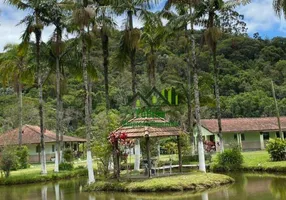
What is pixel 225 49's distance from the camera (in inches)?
2749

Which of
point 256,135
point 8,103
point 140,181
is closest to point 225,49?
point 256,135

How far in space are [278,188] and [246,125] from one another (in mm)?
26701

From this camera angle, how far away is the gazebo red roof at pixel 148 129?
20.5m

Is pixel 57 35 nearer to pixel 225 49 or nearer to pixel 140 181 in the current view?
pixel 140 181

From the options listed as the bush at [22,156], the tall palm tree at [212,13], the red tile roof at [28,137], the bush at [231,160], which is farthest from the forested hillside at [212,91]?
the bush at [231,160]

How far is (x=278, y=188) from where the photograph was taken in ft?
55.3

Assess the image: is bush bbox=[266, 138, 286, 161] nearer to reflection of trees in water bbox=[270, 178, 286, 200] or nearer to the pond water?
the pond water

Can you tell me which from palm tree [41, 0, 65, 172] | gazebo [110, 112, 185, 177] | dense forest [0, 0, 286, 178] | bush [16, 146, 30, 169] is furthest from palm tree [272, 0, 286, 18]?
bush [16, 146, 30, 169]

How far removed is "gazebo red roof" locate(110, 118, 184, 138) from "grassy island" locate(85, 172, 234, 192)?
2.34m

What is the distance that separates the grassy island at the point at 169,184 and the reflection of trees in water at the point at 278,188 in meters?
2.32

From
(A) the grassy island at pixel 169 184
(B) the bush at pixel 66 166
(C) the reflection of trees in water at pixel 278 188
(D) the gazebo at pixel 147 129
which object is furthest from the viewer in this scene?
(B) the bush at pixel 66 166

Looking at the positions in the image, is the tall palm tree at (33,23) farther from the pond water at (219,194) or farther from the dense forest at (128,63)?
the pond water at (219,194)

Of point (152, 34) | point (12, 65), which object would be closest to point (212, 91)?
point (152, 34)

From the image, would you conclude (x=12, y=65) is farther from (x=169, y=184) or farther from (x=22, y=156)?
(x=169, y=184)
